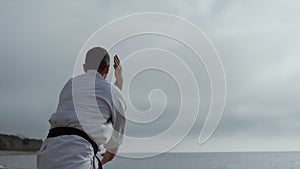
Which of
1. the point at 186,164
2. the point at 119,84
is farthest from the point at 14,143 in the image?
the point at 119,84

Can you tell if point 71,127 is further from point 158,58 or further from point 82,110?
point 158,58

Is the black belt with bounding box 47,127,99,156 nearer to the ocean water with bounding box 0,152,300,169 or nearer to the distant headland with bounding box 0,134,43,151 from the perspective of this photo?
the ocean water with bounding box 0,152,300,169

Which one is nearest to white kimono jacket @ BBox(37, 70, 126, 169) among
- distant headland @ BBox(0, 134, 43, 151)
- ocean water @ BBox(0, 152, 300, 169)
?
ocean water @ BBox(0, 152, 300, 169)

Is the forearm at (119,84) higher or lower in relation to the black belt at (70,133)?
higher

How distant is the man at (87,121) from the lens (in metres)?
2.70

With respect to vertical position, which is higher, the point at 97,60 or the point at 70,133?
the point at 97,60

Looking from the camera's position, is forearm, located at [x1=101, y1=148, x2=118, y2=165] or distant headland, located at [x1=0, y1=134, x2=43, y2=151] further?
distant headland, located at [x1=0, y1=134, x2=43, y2=151]

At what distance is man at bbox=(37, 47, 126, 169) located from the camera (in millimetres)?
2701

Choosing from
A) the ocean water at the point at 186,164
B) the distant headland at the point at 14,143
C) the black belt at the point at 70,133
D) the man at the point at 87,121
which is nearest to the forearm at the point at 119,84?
the man at the point at 87,121

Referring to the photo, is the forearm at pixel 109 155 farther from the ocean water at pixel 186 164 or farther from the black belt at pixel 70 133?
the ocean water at pixel 186 164

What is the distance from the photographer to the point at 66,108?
2.90 meters

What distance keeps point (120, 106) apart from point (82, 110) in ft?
0.81

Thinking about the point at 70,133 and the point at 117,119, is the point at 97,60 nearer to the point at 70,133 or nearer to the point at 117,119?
the point at 117,119

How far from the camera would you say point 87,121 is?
278 centimetres
